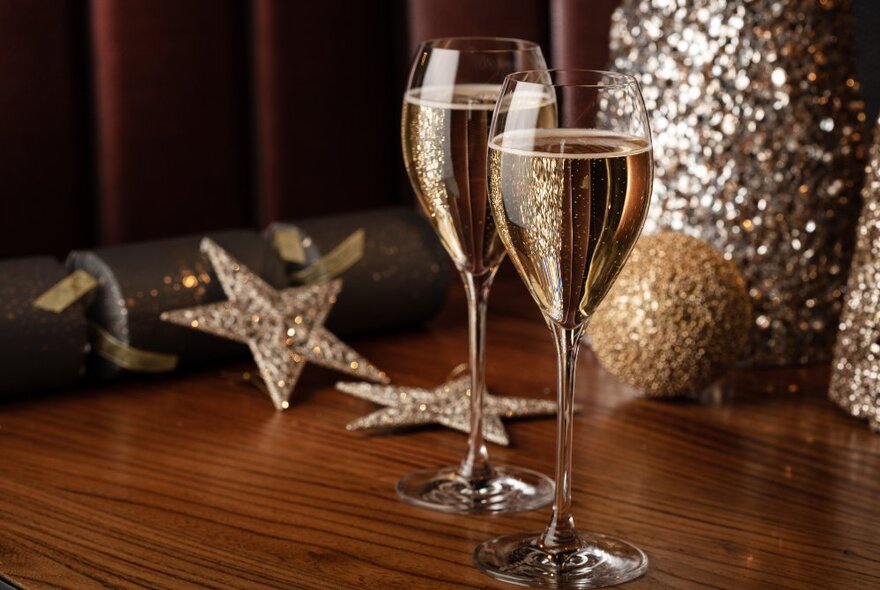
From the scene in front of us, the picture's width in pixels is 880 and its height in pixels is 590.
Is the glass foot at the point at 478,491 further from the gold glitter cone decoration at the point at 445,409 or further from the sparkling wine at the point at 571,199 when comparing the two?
the sparkling wine at the point at 571,199

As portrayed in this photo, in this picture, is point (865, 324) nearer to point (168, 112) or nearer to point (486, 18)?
point (486, 18)

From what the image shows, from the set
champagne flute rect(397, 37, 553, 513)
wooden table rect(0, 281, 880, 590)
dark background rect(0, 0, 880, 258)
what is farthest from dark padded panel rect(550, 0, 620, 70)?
champagne flute rect(397, 37, 553, 513)

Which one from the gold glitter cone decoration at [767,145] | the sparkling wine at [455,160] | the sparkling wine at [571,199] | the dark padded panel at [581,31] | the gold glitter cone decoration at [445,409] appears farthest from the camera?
the dark padded panel at [581,31]

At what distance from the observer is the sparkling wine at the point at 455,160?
70 centimetres

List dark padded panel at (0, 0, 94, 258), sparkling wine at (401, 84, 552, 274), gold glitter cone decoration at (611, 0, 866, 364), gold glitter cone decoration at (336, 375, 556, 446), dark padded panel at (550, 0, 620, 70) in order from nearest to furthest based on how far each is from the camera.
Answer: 1. sparkling wine at (401, 84, 552, 274)
2. gold glitter cone decoration at (336, 375, 556, 446)
3. gold glitter cone decoration at (611, 0, 866, 364)
4. dark padded panel at (0, 0, 94, 258)
5. dark padded panel at (550, 0, 620, 70)

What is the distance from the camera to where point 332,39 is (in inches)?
52.7

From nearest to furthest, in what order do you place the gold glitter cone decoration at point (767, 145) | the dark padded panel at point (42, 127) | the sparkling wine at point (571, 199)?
the sparkling wine at point (571, 199)
the gold glitter cone decoration at point (767, 145)
the dark padded panel at point (42, 127)

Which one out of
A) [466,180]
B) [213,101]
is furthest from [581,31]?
[466,180]

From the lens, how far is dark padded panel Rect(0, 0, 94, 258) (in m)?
1.18

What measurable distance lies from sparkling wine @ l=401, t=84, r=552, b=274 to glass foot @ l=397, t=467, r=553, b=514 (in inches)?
5.3

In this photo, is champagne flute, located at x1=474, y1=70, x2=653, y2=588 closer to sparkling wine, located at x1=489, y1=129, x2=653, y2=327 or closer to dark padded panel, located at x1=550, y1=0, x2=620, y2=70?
sparkling wine, located at x1=489, y1=129, x2=653, y2=327

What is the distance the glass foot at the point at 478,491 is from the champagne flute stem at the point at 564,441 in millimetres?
74

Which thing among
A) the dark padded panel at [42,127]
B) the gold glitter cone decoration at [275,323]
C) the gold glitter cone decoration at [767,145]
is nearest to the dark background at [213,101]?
the dark padded panel at [42,127]

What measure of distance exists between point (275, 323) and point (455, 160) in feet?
1.00
